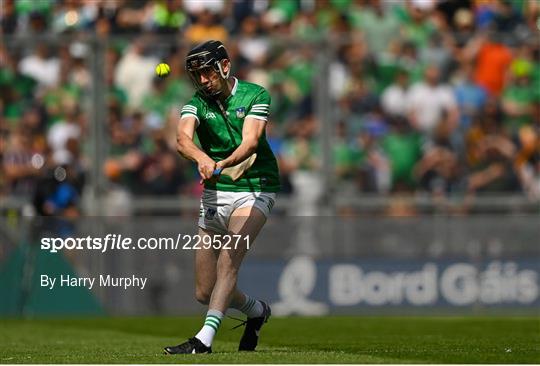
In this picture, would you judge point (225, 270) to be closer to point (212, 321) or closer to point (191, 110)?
point (212, 321)

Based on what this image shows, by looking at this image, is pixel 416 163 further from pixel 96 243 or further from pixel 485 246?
pixel 96 243

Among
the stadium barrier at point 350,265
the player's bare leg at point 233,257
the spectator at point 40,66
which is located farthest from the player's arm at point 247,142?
the spectator at point 40,66

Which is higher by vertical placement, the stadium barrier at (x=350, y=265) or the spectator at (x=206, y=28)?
the spectator at (x=206, y=28)

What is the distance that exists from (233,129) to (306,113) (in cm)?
945

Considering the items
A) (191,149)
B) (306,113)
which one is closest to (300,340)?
(191,149)

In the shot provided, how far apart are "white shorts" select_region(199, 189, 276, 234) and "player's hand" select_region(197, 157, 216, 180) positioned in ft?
2.11

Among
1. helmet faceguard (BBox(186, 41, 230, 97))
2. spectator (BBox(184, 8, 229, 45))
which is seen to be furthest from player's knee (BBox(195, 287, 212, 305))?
spectator (BBox(184, 8, 229, 45))

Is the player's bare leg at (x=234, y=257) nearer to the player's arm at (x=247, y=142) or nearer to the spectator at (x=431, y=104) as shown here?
the player's arm at (x=247, y=142)

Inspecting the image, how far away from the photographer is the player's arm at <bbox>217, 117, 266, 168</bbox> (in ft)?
35.2

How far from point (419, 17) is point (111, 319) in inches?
297

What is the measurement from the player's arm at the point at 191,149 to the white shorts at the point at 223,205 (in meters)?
0.55

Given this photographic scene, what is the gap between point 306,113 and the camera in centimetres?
2070

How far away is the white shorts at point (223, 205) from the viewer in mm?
11266

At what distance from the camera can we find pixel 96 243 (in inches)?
800
